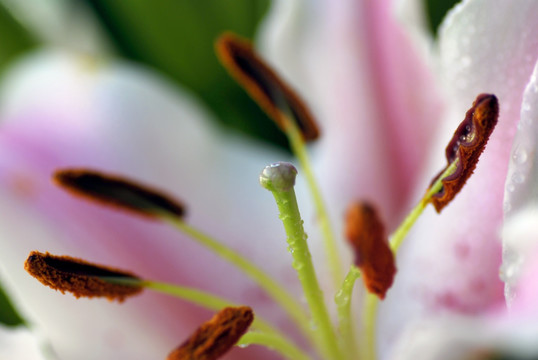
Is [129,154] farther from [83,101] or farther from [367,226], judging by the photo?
[367,226]

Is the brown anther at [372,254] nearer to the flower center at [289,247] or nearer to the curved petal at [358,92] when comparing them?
the flower center at [289,247]

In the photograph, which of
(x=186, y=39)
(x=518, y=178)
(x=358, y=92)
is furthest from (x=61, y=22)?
(x=518, y=178)

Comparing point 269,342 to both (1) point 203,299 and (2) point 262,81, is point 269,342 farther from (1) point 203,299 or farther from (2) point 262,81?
(2) point 262,81

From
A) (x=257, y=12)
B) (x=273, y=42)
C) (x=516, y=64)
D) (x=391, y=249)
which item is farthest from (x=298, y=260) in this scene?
(x=257, y=12)

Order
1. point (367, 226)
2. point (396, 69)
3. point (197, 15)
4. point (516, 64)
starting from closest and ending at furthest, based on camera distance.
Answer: point (516, 64) → point (367, 226) → point (396, 69) → point (197, 15)

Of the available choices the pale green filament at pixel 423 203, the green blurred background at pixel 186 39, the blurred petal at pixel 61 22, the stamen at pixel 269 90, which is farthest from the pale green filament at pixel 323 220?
the blurred petal at pixel 61 22

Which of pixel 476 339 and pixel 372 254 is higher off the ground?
pixel 372 254

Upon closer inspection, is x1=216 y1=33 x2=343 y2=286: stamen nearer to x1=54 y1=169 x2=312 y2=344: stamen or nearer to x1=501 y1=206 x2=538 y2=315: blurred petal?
x1=54 y1=169 x2=312 y2=344: stamen
